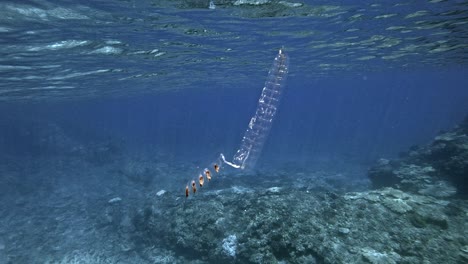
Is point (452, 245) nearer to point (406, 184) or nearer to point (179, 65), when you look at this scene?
point (406, 184)

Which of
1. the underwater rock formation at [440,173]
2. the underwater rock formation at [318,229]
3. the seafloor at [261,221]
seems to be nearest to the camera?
the underwater rock formation at [318,229]

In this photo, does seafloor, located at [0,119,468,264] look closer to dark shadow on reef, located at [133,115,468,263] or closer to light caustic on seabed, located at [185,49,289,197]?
dark shadow on reef, located at [133,115,468,263]

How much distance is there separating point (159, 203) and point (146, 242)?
222 centimetres

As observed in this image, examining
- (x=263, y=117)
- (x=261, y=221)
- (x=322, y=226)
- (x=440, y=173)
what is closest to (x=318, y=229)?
(x=322, y=226)

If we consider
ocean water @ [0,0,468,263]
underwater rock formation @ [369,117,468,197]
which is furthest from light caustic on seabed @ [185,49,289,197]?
underwater rock formation @ [369,117,468,197]

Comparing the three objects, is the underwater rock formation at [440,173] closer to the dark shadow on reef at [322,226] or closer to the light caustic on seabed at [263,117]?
the dark shadow on reef at [322,226]

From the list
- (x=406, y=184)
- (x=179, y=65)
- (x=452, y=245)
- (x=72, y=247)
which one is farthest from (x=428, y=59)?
(x=72, y=247)

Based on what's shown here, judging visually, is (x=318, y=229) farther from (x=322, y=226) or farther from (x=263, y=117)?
(x=263, y=117)

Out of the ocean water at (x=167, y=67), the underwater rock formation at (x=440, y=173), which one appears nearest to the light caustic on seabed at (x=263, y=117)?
the ocean water at (x=167, y=67)

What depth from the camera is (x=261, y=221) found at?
9836 mm

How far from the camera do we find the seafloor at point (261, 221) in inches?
349

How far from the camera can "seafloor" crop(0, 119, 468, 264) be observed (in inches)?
349

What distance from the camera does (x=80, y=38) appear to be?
15.6 meters

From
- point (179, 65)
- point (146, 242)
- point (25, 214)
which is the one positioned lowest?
point (25, 214)
